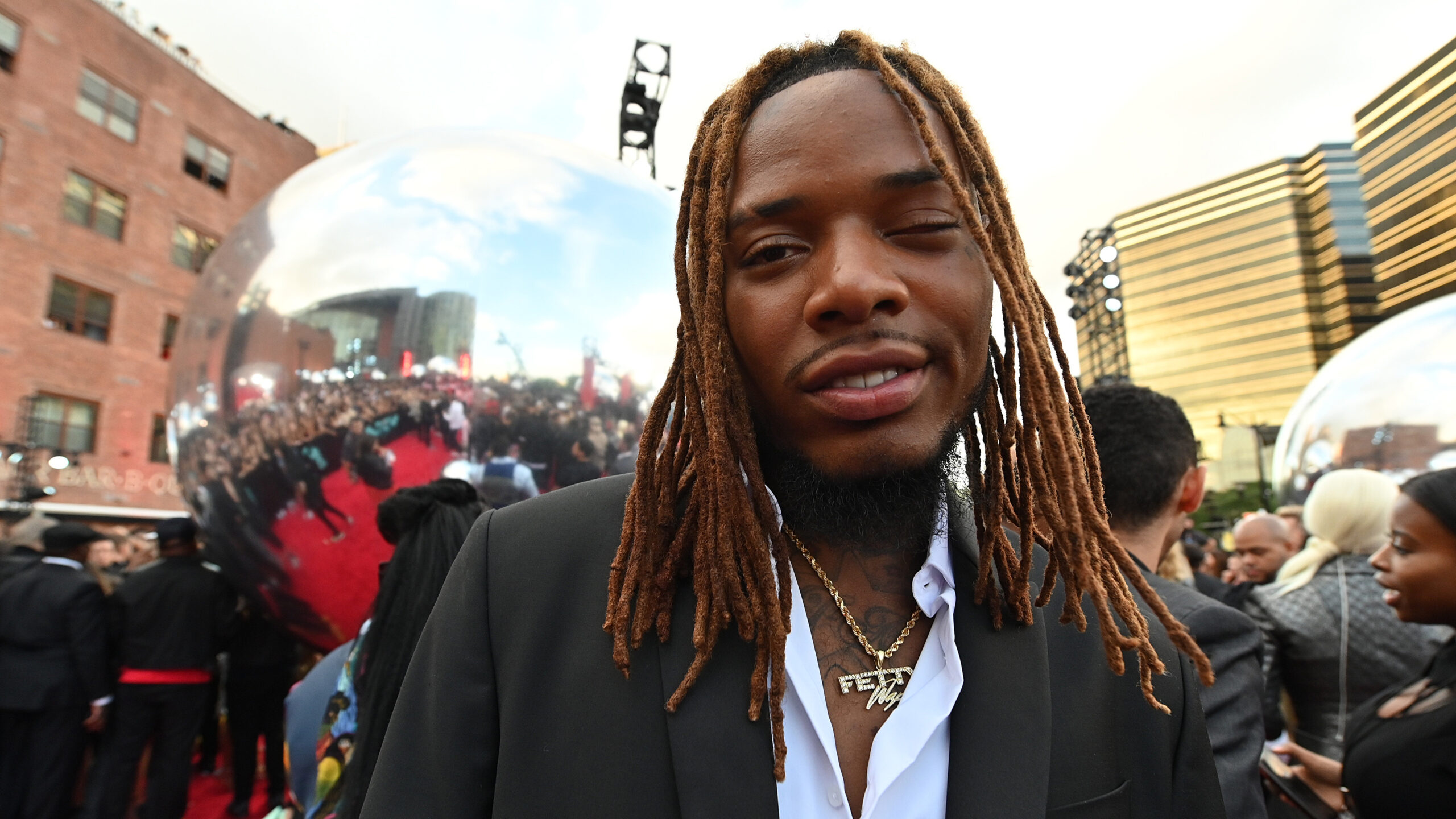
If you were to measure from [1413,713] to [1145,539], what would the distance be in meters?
0.85

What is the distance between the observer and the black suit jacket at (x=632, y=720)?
1.00 m

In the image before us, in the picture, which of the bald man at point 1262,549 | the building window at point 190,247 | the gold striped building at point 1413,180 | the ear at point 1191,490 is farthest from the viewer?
the gold striped building at point 1413,180

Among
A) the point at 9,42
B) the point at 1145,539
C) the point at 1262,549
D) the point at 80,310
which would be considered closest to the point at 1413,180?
the point at 1262,549

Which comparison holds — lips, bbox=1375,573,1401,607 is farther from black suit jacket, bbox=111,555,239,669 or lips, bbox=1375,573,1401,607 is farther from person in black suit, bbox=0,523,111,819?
person in black suit, bbox=0,523,111,819

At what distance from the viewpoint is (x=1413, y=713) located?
7.09 feet

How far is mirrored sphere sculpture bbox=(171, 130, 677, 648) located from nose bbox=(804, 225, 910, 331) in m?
1.90

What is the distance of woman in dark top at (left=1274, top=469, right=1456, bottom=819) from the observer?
198 centimetres

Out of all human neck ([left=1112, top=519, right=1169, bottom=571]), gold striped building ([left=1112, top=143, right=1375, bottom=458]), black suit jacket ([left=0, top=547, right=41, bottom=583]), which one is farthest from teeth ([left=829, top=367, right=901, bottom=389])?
gold striped building ([left=1112, top=143, right=1375, bottom=458])

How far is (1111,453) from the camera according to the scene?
2.31m

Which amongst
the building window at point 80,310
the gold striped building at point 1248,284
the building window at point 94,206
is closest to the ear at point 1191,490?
the building window at point 80,310

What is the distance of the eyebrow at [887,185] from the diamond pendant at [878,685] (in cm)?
70

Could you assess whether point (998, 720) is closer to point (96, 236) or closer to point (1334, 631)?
point (1334, 631)

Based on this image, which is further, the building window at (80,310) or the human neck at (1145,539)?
the building window at (80,310)

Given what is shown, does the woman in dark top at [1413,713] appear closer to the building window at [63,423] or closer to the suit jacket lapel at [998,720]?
the suit jacket lapel at [998,720]
